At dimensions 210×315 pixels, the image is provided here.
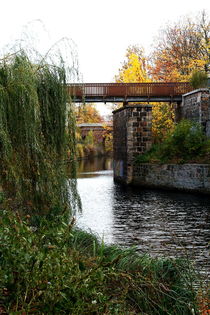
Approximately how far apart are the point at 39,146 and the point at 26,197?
81cm

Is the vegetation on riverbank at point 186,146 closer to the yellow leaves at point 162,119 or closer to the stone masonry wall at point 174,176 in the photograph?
the stone masonry wall at point 174,176

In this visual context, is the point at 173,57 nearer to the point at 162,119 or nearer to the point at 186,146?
the point at 162,119

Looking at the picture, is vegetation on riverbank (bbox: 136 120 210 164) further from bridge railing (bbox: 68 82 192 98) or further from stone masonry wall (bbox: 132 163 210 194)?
bridge railing (bbox: 68 82 192 98)

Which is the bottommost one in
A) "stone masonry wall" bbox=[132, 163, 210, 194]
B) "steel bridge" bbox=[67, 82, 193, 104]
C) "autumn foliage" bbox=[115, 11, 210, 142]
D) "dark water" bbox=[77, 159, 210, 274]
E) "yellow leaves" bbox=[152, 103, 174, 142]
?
"dark water" bbox=[77, 159, 210, 274]

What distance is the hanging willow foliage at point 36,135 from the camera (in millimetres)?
6867

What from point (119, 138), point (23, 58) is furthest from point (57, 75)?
point (119, 138)

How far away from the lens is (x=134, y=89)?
27.2 metres

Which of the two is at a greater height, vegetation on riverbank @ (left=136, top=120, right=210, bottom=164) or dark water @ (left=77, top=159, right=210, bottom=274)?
vegetation on riverbank @ (left=136, top=120, right=210, bottom=164)

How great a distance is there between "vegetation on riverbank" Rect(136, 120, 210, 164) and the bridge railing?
521 centimetres

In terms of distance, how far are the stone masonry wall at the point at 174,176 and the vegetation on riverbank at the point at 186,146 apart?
1.37ft

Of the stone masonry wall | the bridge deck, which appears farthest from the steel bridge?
the stone masonry wall

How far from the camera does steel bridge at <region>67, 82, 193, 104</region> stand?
2681cm

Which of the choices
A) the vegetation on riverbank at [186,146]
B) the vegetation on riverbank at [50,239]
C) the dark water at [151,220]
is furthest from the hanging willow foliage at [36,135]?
the vegetation on riverbank at [186,146]

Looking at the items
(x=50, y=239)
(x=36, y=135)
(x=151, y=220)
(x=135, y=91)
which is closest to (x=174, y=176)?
(x=135, y=91)
